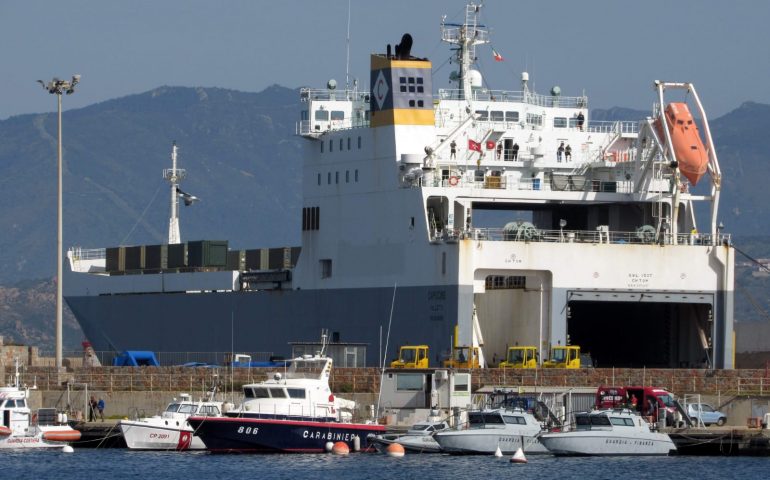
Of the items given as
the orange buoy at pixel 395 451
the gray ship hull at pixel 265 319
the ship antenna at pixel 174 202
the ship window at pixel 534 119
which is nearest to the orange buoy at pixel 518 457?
the orange buoy at pixel 395 451

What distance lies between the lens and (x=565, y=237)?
66.5m

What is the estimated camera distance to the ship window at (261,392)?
53531 mm

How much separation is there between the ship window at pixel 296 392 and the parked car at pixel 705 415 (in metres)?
12.4

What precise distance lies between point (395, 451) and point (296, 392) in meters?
3.29

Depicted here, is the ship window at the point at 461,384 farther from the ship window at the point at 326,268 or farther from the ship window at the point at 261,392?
the ship window at the point at 326,268

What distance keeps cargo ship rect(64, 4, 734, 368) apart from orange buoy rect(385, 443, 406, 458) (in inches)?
393

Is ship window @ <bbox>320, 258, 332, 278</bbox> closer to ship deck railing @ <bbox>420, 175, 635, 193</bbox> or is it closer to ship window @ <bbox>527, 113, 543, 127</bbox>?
ship deck railing @ <bbox>420, 175, 635, 193</bbox>

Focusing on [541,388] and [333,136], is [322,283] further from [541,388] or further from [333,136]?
[541,388]

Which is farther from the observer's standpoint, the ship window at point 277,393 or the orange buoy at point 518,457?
the ship window at point 277,393

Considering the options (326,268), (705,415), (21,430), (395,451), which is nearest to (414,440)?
(395,451)

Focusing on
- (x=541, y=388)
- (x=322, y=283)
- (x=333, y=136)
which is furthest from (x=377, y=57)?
(x=541, y=388)

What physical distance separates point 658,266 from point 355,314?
37.6ft

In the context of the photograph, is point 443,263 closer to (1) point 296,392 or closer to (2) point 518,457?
(1) point 296,392

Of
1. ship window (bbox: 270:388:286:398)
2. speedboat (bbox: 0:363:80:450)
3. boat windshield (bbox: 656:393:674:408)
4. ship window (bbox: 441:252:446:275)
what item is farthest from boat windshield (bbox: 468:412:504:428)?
ship window (bbox: 441:252:446:275)
